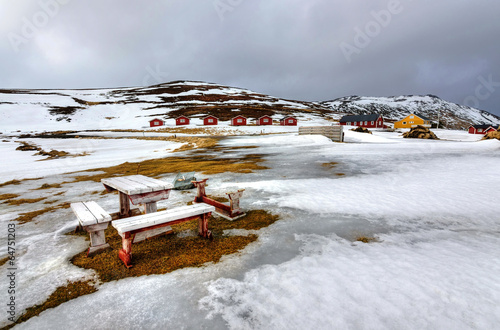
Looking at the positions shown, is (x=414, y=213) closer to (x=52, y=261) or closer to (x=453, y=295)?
(x=453, y=295)

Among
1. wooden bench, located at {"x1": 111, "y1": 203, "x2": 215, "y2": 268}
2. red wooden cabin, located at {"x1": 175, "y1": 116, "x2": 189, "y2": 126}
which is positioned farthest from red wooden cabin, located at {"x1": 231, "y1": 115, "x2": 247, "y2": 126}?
wooden bench, located at {"x1": 111, "y1": 203, "x2": 215, "y2": 268}

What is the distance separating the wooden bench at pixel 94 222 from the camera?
4374mm

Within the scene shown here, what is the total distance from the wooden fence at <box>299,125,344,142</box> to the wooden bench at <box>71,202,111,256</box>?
2710 cm

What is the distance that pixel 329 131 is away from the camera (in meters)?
29.2

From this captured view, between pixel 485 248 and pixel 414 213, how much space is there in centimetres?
184

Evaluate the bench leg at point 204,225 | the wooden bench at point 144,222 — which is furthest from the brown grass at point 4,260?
the bench leg at point 204,225

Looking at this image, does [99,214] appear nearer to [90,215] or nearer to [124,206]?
[90,215]

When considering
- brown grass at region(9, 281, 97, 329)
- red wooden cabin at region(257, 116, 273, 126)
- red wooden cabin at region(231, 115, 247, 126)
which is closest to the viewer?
brown grass at region(9, 281, 97, 329)

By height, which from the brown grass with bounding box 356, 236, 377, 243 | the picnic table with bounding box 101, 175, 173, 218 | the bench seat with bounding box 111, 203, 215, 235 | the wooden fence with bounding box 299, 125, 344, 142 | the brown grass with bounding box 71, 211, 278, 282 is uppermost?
the wooden fence with bounding box 299, 125, 344, 142

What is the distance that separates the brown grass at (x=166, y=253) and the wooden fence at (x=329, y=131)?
2475 cm

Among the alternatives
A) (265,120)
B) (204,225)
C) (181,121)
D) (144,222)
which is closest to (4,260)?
(144,222)

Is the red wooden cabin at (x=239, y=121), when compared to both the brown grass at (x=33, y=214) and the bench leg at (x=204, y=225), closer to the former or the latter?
the brown grass at (x=33, y=214)

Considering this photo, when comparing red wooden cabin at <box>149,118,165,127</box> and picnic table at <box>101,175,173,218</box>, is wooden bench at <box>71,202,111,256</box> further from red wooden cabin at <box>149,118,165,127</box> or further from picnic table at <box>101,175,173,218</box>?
red wooden cabin at <box>149,118,165,127</box>

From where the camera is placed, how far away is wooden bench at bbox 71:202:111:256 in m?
4.37
